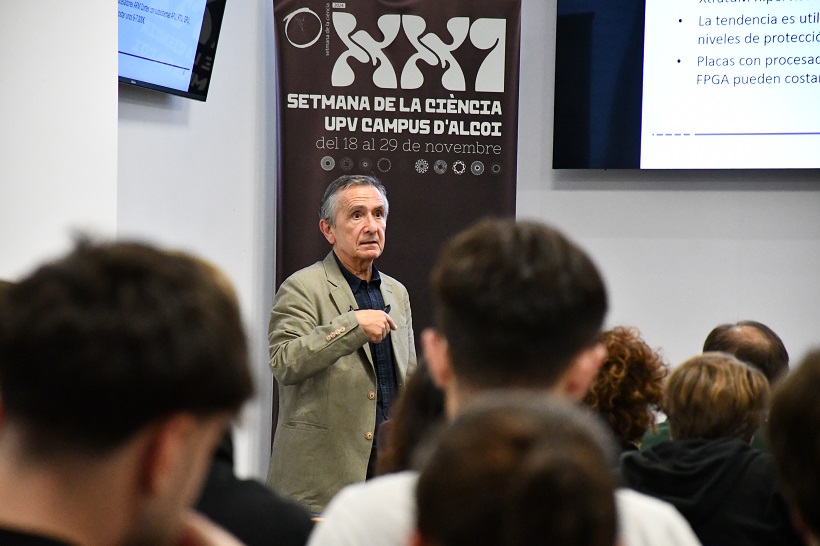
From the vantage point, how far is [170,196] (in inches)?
176

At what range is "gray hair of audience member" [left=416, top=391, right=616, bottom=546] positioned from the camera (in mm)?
700

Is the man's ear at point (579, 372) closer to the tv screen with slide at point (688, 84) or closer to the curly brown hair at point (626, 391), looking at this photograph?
the curly brown hair at point (626, 391)

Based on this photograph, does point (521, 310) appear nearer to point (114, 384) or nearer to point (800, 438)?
point (800, 438)

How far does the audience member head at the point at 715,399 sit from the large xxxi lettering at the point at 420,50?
285cm

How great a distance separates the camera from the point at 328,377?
3.43 m

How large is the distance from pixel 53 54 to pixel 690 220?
Answer: 10.6ft

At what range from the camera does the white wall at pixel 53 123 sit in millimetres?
2936

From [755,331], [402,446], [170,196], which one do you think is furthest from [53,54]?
[755,331]

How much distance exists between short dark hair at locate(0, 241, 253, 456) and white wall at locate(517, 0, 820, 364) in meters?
4.35

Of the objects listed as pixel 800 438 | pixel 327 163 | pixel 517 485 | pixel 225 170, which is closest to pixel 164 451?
pixel 517 485

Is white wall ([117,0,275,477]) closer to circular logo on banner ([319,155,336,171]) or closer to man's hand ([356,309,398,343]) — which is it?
circular logo on banner ([319,155,336,171])

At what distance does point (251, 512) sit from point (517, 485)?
28.6 inches

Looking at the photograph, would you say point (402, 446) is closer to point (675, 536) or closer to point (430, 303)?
point (675, 536)

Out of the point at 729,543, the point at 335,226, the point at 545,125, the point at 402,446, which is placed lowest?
the point at 729,543
